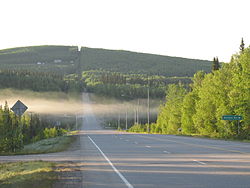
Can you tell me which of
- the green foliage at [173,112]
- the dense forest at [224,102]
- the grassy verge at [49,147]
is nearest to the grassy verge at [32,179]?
the grassy verge at [49,147]

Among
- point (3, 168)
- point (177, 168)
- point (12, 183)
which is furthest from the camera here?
point (3, 168)

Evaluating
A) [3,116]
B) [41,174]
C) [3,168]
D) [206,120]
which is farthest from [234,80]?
[3,116]

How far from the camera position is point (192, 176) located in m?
16.5

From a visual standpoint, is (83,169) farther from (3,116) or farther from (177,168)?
(3,116)

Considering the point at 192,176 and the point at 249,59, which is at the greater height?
the point at 249,59

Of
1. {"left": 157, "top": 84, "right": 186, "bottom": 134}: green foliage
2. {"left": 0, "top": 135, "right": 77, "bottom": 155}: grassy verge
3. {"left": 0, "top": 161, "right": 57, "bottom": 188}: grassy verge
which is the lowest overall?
{"left": 0, "top": 135, "right": 77, "bottom": 155}: grassy verge

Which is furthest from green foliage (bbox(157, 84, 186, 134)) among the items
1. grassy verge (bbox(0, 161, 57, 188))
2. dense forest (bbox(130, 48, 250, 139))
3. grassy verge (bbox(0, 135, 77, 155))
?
grassy verge (bbox(0, 161, 57, 188))

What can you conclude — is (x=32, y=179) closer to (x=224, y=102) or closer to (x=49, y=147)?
(x=49, y=147)

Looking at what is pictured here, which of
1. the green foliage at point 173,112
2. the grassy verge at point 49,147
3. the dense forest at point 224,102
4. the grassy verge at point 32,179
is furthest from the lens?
the green foliage at point 173,112

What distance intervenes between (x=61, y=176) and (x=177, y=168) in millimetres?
4645

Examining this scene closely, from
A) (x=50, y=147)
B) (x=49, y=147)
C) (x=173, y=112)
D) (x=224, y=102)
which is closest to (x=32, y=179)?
(x=50, y=147)

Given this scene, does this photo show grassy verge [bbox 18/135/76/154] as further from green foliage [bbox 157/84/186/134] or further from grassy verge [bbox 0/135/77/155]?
green foliage [bbox 157/84/186/134]

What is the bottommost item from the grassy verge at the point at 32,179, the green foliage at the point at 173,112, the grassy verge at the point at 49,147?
the grassy verge at the point at 49,147

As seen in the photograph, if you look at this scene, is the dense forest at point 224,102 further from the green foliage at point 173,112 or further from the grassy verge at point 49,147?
the grassy verge at point 49,147
